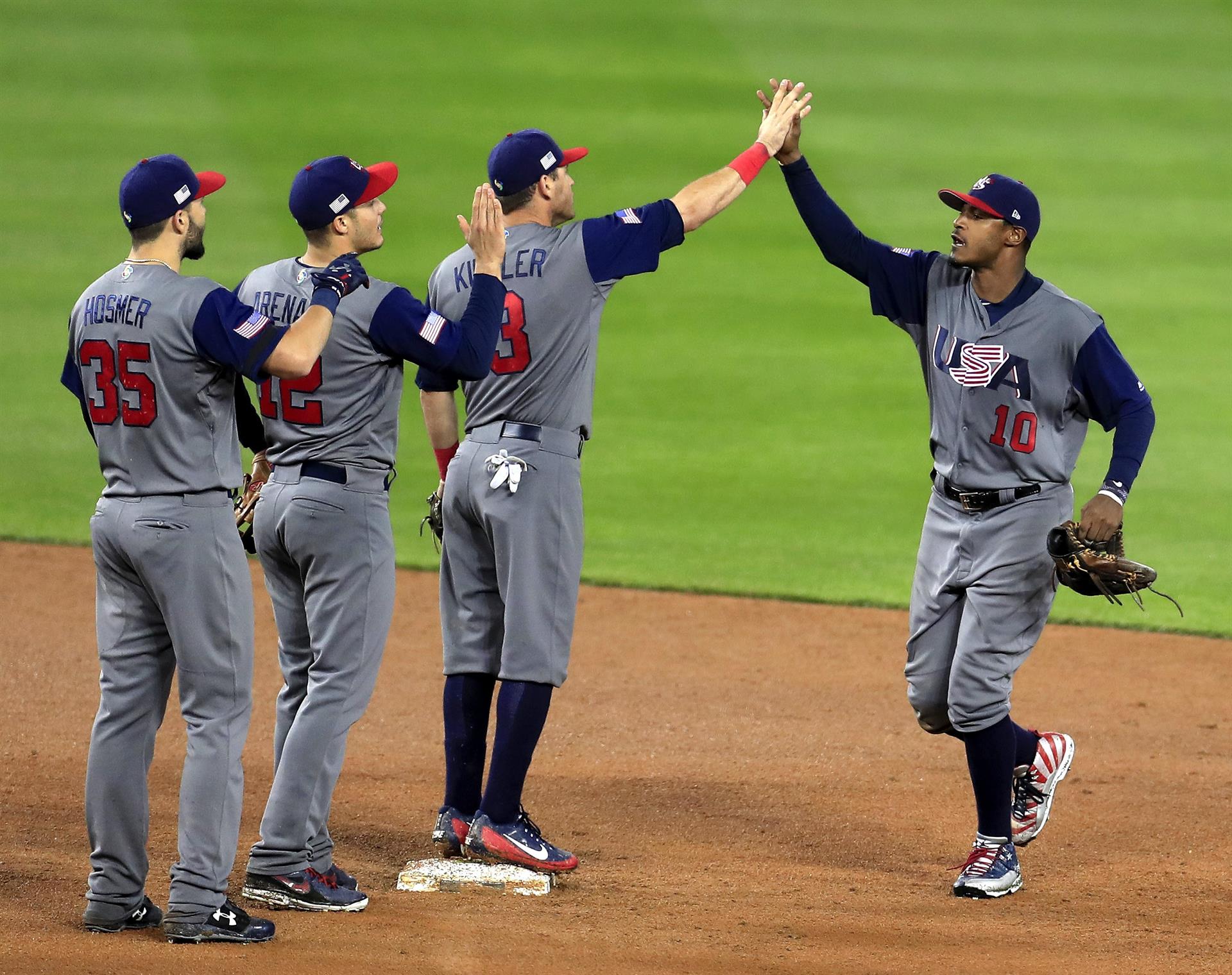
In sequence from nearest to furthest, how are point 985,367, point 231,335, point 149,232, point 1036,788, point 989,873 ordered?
point 231,335, point 149,232, point 989,873, point 985,367, point 1036,788

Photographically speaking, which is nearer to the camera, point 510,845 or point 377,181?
point 377,181

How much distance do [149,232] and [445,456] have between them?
4.25ft

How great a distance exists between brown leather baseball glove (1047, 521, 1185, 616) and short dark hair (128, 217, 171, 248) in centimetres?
273

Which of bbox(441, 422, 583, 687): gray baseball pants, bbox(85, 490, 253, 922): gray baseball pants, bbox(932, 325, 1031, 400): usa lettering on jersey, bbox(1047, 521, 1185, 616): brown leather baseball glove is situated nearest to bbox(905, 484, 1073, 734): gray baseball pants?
bbox(1047, 521, 1185, 616): brown leather baseball glove

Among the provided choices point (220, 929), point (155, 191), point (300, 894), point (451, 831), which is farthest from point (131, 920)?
point (155, 191)

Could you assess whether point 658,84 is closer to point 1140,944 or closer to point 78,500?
point 78,500

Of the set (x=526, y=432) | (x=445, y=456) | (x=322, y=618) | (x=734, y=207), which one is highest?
(x=734, y=207)

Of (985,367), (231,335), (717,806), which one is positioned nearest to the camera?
(231,335)

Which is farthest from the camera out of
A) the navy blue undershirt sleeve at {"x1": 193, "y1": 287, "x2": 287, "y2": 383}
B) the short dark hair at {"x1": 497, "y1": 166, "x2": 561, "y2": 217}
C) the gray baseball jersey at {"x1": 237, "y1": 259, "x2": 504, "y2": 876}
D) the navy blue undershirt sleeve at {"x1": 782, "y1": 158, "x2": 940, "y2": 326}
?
the navy blue undershirt sleeve at {"x1": 782, "y1": 158, "x2": 940, "y2": 326}

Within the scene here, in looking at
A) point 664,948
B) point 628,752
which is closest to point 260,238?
point 628,752

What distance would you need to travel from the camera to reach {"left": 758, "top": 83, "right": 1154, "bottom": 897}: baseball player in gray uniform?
4.90 m

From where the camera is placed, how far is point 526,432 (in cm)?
477

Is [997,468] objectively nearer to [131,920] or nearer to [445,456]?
[445,456]

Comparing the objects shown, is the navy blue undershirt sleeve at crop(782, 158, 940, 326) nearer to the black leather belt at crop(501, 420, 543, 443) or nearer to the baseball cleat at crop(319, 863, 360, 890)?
the black leather belt at crop(501, 420, 543, 443)
